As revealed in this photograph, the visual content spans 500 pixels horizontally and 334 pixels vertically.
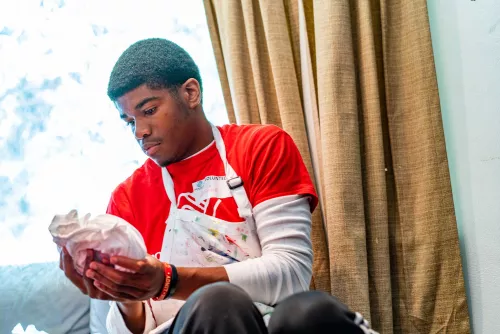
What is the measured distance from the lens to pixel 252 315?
754 mm

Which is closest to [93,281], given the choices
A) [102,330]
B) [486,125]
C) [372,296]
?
[102,330]

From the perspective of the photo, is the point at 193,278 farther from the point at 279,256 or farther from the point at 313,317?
the point at 313,317

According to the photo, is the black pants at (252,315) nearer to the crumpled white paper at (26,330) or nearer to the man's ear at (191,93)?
the man's ear at (191,93)

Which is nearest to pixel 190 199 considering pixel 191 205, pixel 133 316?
pixel 191 205

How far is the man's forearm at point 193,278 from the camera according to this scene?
98 centimetres

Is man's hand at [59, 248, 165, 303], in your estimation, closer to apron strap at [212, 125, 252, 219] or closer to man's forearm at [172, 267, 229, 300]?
man's forearm at [172, 267, 229, 300]

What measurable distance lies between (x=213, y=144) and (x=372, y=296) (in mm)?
557

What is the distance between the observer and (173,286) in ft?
3.15

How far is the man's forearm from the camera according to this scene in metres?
0.98

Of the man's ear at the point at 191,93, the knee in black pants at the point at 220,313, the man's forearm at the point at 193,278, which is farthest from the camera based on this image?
the man's ear at the point at 191,93

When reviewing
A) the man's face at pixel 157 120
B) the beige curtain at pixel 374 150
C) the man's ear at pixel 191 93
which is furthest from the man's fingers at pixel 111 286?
the beige curtain at pixel 374 150

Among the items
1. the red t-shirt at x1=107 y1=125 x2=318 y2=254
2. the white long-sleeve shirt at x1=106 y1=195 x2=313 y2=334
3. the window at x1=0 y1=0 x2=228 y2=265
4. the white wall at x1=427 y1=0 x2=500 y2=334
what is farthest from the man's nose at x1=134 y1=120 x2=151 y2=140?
the white wall at x1=427 y1=0 x2=500 y2=334

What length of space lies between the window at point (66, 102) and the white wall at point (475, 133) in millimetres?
714

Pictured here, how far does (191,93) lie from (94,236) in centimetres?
49
